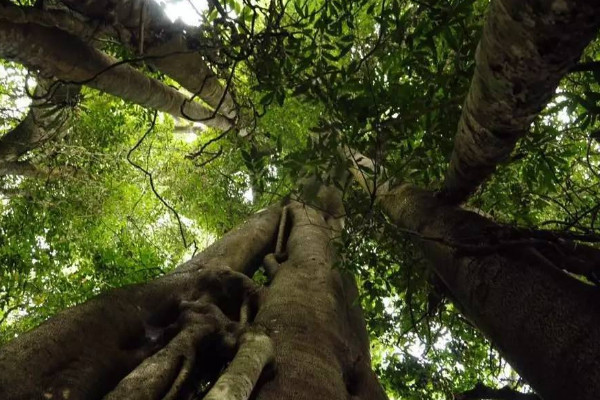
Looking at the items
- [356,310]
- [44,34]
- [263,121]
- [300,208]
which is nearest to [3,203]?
[263,121]

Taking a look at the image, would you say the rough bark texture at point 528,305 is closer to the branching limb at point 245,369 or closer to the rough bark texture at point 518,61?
the rough bark texture at point 518,61

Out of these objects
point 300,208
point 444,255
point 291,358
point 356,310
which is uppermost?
point 300,208

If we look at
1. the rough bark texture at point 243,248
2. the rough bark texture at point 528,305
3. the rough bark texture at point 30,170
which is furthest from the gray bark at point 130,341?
the rough bark texture at point 30,170

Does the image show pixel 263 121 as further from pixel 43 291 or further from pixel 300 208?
pixel 43 291

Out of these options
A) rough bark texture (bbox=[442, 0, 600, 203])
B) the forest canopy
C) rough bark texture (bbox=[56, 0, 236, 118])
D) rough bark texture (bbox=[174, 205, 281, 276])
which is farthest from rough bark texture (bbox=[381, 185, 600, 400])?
rough bark texture (bbox=[174, 205, 281, 276])

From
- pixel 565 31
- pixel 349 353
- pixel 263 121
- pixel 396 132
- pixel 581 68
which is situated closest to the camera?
pixel 565 31

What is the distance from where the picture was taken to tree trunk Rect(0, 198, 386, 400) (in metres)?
1.73

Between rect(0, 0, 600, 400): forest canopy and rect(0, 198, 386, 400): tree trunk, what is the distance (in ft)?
1.61

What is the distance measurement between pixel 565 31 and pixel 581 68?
35cm

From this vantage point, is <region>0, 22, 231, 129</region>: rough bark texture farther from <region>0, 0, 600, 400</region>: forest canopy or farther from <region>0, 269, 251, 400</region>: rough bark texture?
<region>0, 269, 251, 400</region>: rough bark texture

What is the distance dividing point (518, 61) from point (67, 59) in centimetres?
250

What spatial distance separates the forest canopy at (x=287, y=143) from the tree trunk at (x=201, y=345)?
1.61 ft

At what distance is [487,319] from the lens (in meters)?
2.02

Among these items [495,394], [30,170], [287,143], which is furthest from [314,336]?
[30,170]
